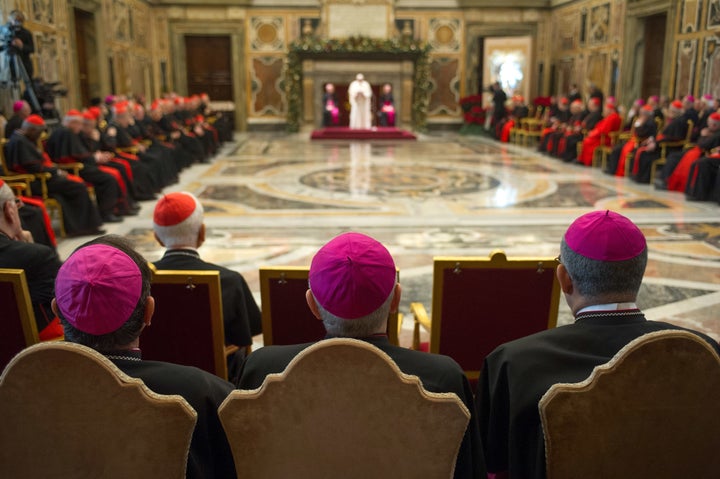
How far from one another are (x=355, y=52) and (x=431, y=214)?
37.6 ft

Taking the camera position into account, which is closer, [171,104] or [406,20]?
[171,104]

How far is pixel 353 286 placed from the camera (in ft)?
5.07

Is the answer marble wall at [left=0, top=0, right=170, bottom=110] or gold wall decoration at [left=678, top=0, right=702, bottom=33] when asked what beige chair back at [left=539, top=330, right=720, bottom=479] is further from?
gold wall decoration at [left=678, top=0, right=702, bottom=33]

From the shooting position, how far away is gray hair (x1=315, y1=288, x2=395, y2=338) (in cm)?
158

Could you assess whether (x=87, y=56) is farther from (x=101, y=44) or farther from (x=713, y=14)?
(x=713, y=14)

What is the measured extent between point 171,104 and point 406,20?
9301 mm

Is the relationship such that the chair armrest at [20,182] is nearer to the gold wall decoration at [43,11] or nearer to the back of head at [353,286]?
the gold wall decoration at [43,11]

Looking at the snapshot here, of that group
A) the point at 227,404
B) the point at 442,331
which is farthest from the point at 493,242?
the point at 227,404

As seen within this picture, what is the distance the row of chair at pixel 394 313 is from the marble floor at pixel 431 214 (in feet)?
4.18

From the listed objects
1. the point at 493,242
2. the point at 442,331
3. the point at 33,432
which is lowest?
the point at 493,242

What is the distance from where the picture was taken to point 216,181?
10.0 meters

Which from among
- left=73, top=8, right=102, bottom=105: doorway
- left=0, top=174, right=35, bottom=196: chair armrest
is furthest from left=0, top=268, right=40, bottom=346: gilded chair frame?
left=73, top=8, right=102, bottom=105: doorway

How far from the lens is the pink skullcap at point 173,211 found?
2.87m

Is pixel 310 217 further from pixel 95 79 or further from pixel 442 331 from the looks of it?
pixel 95 79
